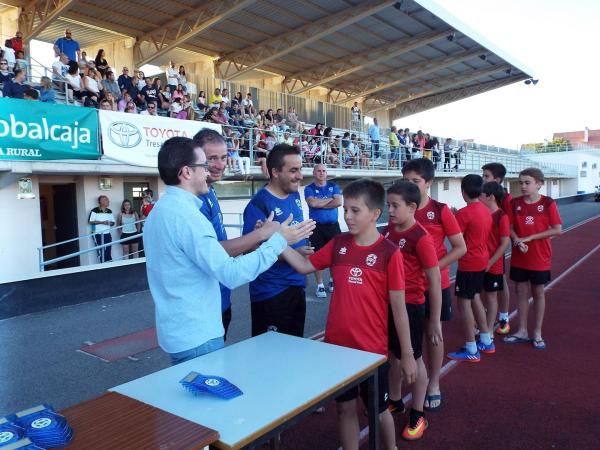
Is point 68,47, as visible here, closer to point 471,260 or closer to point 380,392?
point 471,260

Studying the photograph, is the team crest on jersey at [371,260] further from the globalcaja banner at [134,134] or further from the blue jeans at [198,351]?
the globalcaja banner at [134,134]

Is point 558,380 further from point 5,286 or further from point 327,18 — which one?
point 327,18

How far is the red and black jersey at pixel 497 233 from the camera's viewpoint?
500cm

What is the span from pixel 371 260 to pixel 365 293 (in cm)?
19

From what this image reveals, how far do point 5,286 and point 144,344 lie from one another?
2.70 m

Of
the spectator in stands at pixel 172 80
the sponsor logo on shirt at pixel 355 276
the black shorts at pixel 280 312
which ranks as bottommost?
the black shorts at pixel 280 312

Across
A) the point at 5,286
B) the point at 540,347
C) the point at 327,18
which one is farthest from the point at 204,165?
the point at 327,18

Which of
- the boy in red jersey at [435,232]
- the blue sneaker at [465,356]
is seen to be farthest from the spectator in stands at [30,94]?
the blue sneaker at [465,356]

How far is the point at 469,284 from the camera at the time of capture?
4621 millimetres

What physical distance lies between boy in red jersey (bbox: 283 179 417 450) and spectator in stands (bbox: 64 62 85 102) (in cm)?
956

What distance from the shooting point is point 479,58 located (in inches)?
986

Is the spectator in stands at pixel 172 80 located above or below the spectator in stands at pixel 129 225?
above

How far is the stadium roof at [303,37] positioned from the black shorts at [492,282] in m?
13.1

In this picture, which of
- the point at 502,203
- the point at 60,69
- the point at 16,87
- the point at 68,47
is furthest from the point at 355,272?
the point at 68,47
